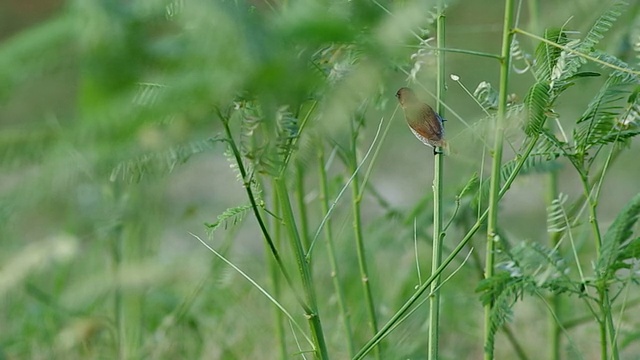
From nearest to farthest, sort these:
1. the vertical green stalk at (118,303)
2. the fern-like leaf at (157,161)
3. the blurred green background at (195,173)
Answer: the blurred green background at (195,173) → the fern-like leaf at (157,161) → the vertical green stalk at (118,303)

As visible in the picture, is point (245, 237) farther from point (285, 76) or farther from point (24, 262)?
point (285, 76)

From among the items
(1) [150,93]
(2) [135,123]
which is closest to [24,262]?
(1) [150,93]

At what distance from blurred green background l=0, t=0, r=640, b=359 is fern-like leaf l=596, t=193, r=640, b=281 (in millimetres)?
111

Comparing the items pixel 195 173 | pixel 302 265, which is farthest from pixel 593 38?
pixel 195 173

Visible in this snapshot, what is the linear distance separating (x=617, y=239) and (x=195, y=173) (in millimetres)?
2581

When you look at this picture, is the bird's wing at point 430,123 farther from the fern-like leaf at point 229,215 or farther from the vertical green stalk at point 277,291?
the vertical green stalk at point 277,291

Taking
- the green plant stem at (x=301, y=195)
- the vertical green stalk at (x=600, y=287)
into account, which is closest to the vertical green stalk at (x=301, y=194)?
the green plant stem at (x=301, y=195)

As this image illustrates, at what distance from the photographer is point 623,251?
85 cm

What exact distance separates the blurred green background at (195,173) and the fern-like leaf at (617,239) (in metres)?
0.11

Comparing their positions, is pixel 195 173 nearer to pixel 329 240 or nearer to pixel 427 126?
pixel 329 240

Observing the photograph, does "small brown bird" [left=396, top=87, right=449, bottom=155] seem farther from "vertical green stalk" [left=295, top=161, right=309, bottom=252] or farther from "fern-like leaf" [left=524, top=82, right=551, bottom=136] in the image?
"vertical green stalk" [left=295, top=161, right=309, bottom=252]

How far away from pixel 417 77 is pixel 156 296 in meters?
0.76

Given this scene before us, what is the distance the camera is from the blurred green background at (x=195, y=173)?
22.1 inches

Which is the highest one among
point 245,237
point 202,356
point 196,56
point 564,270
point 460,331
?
point 196,56
